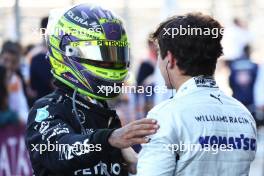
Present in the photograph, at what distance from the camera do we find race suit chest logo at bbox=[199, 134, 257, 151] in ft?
11.1

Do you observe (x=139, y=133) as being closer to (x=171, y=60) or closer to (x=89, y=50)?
(x=171, y=60)

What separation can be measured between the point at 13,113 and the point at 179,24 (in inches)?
229

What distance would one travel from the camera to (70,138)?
344 cm

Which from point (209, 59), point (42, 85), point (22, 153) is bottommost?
point (22, 153)

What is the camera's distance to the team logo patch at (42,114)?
3643mm

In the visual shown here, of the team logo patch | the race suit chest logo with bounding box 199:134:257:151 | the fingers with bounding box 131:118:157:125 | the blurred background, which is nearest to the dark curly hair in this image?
the race suit chest logo with bounding box 199:134:257:151

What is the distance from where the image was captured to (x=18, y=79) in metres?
9.68

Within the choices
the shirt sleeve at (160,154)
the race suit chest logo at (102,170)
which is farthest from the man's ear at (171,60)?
the race suit chest logo at (102,170)

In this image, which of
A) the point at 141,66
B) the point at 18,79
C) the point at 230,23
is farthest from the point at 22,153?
the point at 230,23

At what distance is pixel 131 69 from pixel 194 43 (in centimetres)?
434

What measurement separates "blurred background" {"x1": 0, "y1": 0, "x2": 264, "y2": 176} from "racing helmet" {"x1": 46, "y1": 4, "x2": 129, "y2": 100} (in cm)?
224

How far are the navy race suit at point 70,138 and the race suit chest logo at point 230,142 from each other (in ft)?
1.23

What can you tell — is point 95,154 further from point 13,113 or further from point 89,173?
point 13,113

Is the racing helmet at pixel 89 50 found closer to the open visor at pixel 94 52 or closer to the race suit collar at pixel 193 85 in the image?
the open visor at pixel 94 52
